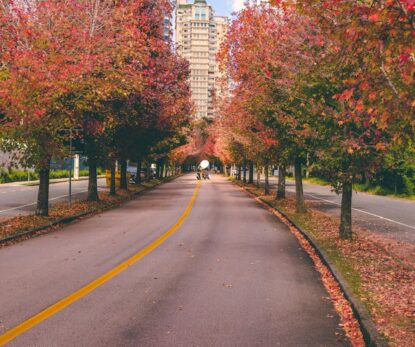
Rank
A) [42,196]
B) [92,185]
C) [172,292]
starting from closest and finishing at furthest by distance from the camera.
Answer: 1. [172,292]
2. [42,196]
3. [92,185]

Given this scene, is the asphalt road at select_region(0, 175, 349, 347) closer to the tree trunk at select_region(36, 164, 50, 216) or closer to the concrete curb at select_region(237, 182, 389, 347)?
the concrete curb at select_region(237, 182, 389, 347)

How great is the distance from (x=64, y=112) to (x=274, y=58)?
6.59 metres

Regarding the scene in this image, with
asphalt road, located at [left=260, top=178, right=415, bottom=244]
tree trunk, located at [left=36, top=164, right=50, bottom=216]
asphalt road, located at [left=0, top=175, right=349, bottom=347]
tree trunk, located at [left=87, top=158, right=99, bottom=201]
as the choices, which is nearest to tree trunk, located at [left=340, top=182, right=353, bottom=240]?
asphalt road, located at [left=0, top=175, right=349, bottom=347]

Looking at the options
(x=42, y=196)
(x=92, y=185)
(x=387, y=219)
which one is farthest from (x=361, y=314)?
(x=92, y=185)

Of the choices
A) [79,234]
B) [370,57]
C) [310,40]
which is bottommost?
[79,234]

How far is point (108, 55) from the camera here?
60.6 ft

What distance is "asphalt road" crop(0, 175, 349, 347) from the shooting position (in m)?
5.87

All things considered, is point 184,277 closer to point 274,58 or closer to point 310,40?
point 310,40

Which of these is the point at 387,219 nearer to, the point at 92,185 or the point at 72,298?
the point at 92,185

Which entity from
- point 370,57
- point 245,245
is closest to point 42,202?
point 245,245

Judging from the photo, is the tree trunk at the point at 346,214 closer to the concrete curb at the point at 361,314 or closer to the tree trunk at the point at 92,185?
the concrete curb at the point at 361,314

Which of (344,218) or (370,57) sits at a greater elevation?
(370,57)

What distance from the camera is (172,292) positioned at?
25.9ft

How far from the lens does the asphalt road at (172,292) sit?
587cm
